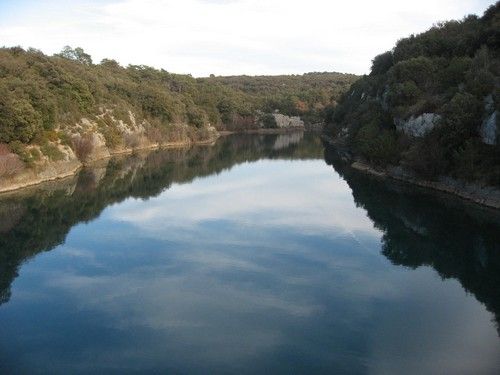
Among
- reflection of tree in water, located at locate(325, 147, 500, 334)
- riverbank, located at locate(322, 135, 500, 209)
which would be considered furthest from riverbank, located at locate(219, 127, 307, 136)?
reflection of tree in water, located at locate(325, 147, 500, 334)

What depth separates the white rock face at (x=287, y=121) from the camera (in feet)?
426

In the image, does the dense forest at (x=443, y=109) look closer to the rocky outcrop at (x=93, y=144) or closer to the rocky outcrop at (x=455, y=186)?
the rocky outcrop at (x=455, y=186)

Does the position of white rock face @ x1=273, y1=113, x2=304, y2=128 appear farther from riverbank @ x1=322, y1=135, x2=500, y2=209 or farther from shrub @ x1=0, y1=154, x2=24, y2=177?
shrub @ x1=0, y1=154, x2=24, y2=177

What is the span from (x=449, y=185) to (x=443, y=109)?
556cm

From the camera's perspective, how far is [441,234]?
95.3 feet

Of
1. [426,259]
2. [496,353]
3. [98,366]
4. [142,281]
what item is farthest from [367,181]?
[98,366]

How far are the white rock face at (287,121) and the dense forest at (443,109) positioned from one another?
66.2 meters

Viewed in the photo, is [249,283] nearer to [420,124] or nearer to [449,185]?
[449,185]

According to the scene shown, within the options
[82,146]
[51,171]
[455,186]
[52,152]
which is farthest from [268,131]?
[455,186]

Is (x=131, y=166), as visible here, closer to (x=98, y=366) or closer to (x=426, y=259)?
(x=426, y=259)

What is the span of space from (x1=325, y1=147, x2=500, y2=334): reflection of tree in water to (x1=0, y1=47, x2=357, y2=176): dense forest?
27347 mm

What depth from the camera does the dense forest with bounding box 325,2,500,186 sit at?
114 feet

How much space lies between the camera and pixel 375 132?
50.3 metres

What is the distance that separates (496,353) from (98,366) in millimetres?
11088
